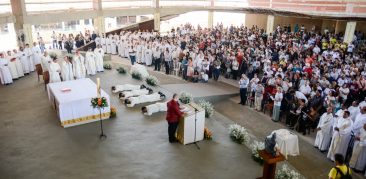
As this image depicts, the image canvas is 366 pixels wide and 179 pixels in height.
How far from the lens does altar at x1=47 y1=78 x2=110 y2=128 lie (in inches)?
392

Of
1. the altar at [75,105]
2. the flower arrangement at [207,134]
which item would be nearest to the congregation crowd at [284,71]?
the altar at [75,105]

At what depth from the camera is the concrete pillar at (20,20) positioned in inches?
803

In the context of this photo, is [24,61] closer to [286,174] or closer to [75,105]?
[75,105]

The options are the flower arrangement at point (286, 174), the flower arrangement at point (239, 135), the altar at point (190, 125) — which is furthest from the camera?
the flower arrangement at point (239, 135)

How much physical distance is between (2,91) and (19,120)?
3.84m

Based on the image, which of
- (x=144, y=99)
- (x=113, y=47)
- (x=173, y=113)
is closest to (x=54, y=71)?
(x=144, y=99)

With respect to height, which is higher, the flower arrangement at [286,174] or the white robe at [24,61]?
the white robe at [24,61]

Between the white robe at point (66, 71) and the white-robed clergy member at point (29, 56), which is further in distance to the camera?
the white-robed clergy member at point (29, 56)

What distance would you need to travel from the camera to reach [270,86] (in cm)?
1346

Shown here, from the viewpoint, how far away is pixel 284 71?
15766 mm

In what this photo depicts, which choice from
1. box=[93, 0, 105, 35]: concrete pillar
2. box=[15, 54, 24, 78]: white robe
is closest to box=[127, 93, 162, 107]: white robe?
box=[15, 54, 24, 78]: white robe

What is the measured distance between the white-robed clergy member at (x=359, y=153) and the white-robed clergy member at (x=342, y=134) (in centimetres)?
36

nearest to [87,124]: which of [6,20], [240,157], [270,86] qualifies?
[240,157]

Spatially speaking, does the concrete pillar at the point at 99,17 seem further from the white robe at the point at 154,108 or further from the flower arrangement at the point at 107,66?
the white robe at the point at 154,108
